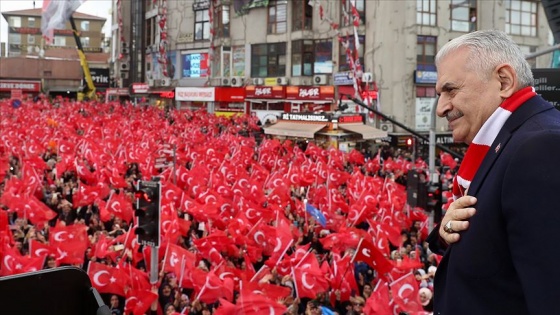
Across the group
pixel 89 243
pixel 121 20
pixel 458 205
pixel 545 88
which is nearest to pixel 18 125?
pixel 89 243

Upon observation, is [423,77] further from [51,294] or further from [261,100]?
[51,294]

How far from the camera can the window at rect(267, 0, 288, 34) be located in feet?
159

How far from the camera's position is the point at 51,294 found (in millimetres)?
2293

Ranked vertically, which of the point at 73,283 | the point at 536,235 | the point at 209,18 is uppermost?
the point at 209,18

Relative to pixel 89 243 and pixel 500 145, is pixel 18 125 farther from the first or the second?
pixel 500 145

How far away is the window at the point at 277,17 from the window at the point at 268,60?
3.97ft

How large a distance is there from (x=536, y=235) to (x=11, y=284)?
1748 mm

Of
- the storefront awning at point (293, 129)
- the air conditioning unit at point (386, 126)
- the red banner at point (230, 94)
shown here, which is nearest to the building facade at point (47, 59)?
the red banner at point (230, 94)

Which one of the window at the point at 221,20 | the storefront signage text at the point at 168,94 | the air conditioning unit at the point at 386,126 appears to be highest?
the window at the point at 221,20

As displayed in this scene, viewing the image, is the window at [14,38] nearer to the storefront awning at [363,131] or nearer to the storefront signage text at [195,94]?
the storefront signage text at [195,94]

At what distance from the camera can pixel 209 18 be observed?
55719 mm

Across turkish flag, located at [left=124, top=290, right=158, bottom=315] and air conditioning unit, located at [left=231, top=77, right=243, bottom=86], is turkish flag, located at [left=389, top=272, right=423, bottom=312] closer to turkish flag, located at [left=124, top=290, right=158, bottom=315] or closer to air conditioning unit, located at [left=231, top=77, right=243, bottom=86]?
turkish flag, located at [left=124, top=290, right=158, bottom=315]

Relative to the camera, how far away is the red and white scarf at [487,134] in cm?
198

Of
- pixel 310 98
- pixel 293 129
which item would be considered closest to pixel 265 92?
pixel 310 98
